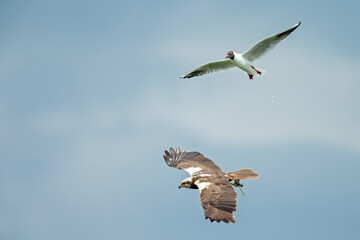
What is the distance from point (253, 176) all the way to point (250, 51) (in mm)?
5746

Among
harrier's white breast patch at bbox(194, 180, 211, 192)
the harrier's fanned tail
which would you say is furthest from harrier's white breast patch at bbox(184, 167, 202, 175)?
harrier's white breast patch at bbox(194, 180, 211, 192)

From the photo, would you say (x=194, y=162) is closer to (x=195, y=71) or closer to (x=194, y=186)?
(x=194, y=186)

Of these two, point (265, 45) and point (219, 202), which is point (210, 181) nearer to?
point (219, 202)

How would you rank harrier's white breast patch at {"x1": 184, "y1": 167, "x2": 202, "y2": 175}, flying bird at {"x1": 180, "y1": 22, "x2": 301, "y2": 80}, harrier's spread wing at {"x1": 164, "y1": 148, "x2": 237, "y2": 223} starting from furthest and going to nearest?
flying bird at {"x1": 180, "y1": 22, "x2": 301, "y2": 80} < harrier's white breast patch at {"x1": 184, "y1": 167, "x2": 202, "y2": 175} < harrier's spread wing at {"x1": 164, "y1": 148, "x2": 237, "y2": 223}

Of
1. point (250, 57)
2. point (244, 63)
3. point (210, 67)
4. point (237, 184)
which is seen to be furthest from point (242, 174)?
point (210, 67)

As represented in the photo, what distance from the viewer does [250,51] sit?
1094 inches

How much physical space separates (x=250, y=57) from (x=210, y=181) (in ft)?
22.4

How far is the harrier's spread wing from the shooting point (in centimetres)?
2146

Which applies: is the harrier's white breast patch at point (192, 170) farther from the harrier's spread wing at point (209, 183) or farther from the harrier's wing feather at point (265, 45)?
the harrier's wing feather at point (265, 45)

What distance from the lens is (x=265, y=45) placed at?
27562 mm

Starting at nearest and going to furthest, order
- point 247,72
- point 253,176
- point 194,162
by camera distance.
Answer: point 253,176 → point 194,162 → point 247,72

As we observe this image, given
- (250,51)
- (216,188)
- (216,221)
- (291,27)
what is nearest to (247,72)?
(250,51)

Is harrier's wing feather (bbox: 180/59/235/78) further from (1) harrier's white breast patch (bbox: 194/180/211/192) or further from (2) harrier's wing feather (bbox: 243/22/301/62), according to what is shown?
(1) harrier's white breast patch (bbox: 194/180/211/192)

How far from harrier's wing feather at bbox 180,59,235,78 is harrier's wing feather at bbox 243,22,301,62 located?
132cm
